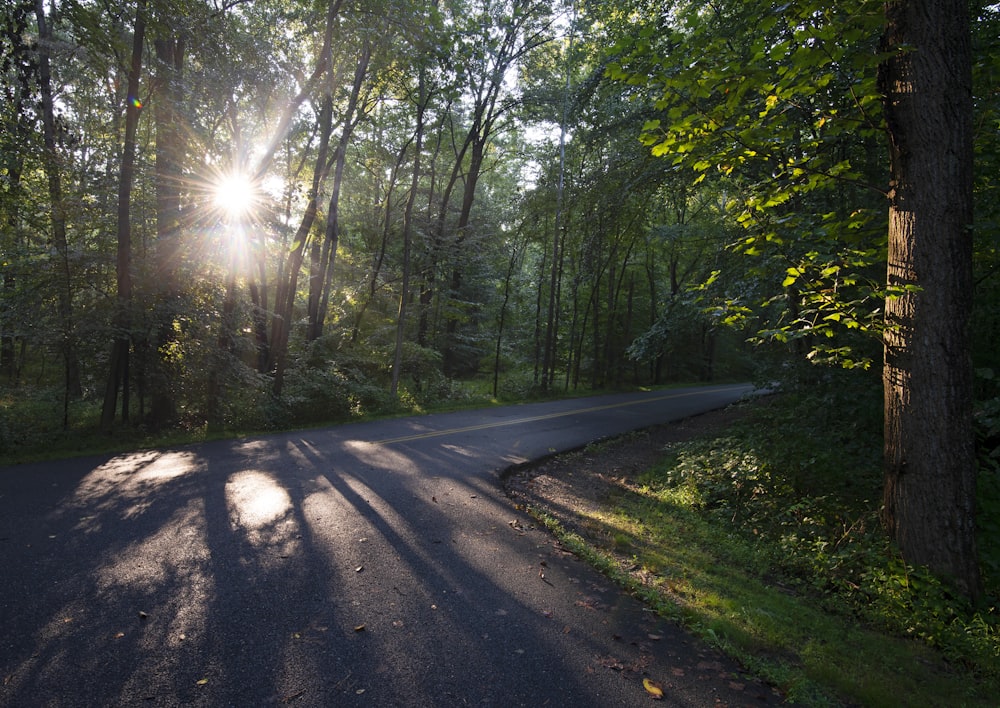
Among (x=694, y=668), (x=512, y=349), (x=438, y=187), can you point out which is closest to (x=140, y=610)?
(x=694, y=668)

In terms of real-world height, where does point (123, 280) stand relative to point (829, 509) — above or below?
above

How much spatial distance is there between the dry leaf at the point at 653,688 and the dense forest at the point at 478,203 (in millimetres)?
2862

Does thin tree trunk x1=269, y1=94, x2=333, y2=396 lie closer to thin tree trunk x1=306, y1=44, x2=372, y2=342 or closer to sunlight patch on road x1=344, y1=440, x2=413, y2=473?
thin tree trunk x1=306, y1=44, x2=372, y2=342

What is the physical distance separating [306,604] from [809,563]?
4815 millimetres

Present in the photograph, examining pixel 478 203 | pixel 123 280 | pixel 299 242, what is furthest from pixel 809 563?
pixel 478 203

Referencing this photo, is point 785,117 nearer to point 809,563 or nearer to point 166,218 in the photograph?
point 809,563

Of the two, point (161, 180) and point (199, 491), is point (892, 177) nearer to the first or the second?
point (199, 491)

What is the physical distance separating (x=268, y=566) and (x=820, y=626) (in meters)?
4.52

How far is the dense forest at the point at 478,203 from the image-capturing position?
4.05m

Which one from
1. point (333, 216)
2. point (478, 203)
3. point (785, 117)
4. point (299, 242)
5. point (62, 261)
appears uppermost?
point (478, 203)

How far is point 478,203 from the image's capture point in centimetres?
2839

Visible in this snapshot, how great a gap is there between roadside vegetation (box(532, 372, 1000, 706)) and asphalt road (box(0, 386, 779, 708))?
0.51 m

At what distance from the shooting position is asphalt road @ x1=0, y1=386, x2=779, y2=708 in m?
2.78

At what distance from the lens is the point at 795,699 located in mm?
2879
